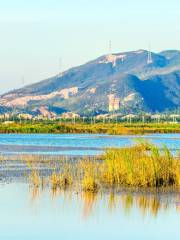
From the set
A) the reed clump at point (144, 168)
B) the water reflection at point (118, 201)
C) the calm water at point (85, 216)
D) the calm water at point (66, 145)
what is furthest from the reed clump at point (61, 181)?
the calm water at point (66, 145)

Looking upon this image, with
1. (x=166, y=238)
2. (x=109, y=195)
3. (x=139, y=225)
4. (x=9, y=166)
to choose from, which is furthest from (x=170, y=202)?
(x=9, y=166)

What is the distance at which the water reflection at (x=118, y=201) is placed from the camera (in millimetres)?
23062

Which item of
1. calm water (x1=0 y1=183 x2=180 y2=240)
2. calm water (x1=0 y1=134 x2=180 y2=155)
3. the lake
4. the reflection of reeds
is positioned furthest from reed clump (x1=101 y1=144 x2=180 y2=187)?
calm water (x1=0 y1=134 x2=180 y2=155)

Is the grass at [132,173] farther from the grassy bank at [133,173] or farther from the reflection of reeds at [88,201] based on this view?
the reflection of reeds at [88,201]

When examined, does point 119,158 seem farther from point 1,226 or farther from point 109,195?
point 1,226

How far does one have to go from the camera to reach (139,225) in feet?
67.6

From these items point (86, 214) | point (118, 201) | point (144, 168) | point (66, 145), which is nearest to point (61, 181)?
point (144, 168)

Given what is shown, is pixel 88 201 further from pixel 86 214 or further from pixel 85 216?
pixel 85 216

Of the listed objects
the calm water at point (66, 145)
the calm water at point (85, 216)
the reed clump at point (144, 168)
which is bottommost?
the calm water at point (85, 216)

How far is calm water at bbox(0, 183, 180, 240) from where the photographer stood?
1920cm

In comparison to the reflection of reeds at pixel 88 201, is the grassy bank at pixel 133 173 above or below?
above

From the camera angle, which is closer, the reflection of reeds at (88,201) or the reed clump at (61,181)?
the reflection of reeds at (88,201)

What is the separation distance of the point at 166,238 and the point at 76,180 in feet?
35.3

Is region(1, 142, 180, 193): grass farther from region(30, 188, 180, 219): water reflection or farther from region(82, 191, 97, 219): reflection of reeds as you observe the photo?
region(30, 188, 180, 219): water reflection
